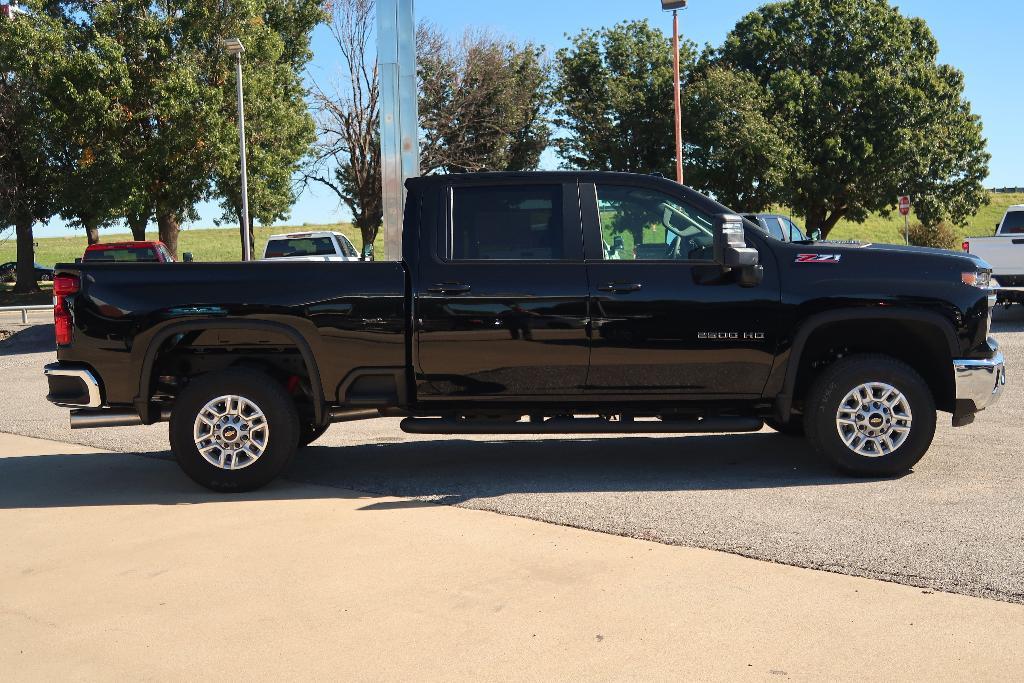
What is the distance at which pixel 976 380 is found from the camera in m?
6.62

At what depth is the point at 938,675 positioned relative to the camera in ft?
11.8

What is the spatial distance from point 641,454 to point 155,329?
11.6 ft

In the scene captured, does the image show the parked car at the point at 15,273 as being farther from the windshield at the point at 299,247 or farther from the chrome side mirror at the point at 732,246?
the chrome side mirror at the point at 732,246

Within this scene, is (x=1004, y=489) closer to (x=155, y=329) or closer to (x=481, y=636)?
(x=481, y=636)

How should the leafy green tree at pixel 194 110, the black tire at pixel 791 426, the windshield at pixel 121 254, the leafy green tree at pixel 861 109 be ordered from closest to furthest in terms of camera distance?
the black tire at pixel 791 426 → the windshield at pixel 121 254 → the leafy green tree at pixel 194 110 → the leafy green tree at pixel 861 109

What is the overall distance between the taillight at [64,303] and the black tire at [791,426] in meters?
4.99

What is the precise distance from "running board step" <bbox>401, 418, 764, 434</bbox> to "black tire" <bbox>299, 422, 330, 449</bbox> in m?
1.16

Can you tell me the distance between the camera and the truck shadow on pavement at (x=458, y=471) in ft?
21.7

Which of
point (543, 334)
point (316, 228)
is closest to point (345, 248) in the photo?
point (543, 334)

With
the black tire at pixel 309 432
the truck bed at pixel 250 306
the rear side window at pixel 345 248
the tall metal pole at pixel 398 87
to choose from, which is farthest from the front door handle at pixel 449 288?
the rear side window at pixel 345 248

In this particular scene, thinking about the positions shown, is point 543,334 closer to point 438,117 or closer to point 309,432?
point 309,432

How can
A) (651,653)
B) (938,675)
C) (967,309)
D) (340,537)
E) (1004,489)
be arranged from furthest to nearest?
1. (967,309)
2. (1004,489)
3. (340,537)
4. (651,653)
5. (938,675)

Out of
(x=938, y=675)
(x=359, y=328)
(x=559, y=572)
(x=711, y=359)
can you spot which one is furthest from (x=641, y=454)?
(x=938, y=675)

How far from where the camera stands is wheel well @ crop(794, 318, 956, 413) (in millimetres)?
6793
